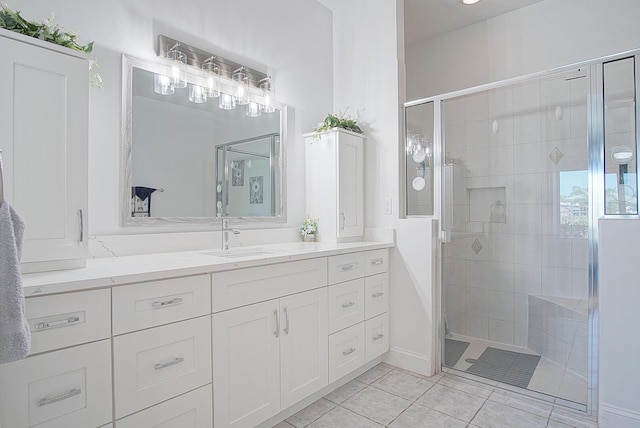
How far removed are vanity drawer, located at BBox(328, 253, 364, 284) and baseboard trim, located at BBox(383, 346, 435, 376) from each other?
0.75 m

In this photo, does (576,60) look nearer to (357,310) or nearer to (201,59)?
(357,310)

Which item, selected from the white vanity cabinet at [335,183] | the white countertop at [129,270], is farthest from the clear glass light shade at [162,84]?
the white vanity cabinet at [335,183]

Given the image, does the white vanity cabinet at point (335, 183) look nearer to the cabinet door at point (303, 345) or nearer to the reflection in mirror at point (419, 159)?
the reflection in mirror at point (419, 159)

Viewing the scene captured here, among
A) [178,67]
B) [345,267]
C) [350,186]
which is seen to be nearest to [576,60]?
[350,186]

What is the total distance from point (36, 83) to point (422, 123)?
2.36 m

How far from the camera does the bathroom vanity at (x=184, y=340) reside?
116cm

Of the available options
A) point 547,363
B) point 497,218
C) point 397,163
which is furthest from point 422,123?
point 547,363

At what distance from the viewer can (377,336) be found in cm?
264

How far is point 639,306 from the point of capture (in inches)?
72.9

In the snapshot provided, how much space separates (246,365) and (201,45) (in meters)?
1.92

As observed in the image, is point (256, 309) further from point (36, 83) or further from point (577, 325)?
point (577, 325)

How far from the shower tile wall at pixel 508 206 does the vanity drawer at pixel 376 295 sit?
1.48 ft

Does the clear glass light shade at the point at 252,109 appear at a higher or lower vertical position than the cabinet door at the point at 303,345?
higher

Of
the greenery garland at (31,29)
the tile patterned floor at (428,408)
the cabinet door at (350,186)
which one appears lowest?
the tile patterned floor at (428,408)
